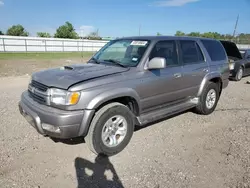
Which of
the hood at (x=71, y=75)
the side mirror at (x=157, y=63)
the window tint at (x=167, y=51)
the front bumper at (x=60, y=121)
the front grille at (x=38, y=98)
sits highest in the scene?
the window tint at (x=167, y=51)

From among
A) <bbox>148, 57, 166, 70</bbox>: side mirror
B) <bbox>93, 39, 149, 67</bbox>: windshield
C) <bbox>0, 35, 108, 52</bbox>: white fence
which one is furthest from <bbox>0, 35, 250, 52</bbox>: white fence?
<bbox>148, 57, 166, 70</bbox>: side mirror

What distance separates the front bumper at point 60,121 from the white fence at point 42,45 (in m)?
31.5

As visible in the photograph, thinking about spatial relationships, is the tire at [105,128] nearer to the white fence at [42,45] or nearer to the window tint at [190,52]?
the window tint at [190,52]

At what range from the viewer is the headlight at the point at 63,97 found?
3109 mm

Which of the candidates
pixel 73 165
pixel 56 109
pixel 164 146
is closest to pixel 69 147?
pixel 73 165

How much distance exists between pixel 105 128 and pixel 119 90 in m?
0.65

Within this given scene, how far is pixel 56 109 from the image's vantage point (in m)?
3.19

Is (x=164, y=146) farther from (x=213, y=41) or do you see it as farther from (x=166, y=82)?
(x=213, y=41)

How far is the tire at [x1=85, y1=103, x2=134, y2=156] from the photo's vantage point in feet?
11.0

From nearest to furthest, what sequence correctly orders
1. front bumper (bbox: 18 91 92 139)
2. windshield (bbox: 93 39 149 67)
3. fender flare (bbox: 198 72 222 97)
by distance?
1. front bumper (bbox: 18 91 92 139)
2. windshield (bbox: 93 39 149 67)
3. fender flare (bbox: 198 72 222 97)

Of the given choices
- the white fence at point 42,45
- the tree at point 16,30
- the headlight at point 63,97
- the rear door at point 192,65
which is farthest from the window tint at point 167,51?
the tree at point 16,30

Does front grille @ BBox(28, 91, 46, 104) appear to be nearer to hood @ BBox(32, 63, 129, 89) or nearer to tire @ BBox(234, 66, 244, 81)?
hood @ BBox(32, 63, 129, 89)

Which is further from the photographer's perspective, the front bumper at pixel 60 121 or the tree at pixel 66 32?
the tree at pixel 66 32

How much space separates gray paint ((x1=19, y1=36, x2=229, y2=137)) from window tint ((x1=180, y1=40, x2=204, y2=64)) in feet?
0.38
